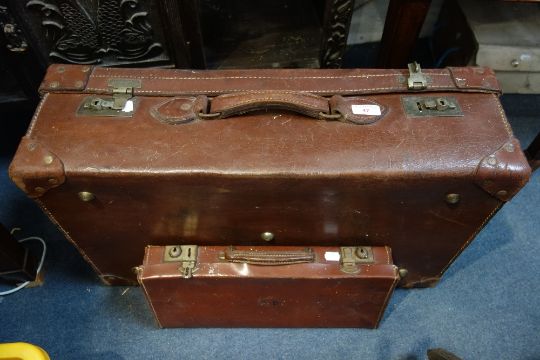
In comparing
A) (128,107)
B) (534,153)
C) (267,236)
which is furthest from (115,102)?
(534,153)

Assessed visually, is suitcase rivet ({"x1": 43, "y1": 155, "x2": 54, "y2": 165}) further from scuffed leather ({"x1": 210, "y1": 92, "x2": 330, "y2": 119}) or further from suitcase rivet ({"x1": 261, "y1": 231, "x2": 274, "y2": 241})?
suitcase rivet ({"x1": 261, "y1": 231, "x2": 274, "y2": 241})

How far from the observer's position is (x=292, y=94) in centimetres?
A: 103

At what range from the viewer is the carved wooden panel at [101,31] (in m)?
1.30

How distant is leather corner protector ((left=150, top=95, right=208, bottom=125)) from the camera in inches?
41.4

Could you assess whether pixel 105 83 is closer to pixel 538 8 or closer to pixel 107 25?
pixel 107 25

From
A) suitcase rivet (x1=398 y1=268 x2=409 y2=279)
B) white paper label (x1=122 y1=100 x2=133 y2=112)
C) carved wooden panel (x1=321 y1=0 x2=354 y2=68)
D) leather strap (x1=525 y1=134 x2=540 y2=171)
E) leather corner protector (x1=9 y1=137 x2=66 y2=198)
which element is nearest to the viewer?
→ leather corner protector (x1=9 y1=137 x2=66 y2=198)

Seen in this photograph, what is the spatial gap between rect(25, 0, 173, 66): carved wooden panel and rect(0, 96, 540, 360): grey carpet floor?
2.10 feet

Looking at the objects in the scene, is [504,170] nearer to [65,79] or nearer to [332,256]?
[332,256]

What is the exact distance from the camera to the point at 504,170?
98 cm

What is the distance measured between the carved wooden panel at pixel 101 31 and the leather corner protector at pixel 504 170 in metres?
1.00

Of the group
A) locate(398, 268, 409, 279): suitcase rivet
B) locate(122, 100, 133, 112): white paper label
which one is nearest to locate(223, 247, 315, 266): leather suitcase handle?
locate(398, 268, 409, 279): suitcase rivet

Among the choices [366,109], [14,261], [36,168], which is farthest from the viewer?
[14,261]

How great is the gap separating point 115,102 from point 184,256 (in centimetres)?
40

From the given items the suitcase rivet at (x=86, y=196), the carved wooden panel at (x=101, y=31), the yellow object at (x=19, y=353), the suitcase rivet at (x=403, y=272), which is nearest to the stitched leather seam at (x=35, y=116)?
the suitcase rivet at (x=86, y=196)
